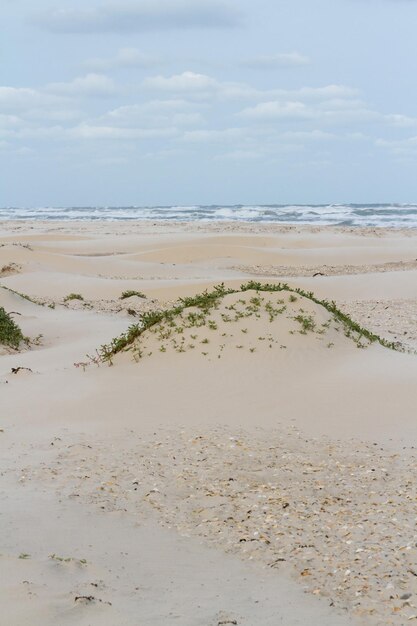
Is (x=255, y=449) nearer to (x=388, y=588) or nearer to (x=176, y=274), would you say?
(x=388, y=588)

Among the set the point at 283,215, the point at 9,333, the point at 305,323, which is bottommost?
the point at 9,333

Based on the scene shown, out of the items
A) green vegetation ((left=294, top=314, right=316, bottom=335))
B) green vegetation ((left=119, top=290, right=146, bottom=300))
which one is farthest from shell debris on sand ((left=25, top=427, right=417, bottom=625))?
green vegetation ((left=119, top=290, right=146, bottom=300))

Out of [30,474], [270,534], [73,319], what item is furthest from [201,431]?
[73,319]

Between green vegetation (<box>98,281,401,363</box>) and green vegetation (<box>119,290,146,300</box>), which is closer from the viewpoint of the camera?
green vegetation (<box>98,281,401,363</box>)

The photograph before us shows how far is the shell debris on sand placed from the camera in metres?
4.34

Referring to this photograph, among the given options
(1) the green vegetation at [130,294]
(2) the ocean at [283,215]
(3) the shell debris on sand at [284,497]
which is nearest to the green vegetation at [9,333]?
(3) the shell debris on sand at [284,497]

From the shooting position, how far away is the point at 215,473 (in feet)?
19.6

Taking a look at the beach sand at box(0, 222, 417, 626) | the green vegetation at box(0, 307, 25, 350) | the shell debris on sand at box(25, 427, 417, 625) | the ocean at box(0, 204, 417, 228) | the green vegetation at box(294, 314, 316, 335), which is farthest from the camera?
the ocean at box(0, 204, 417, 228)

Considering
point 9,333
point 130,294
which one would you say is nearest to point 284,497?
point 9,333

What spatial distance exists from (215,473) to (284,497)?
671 millimetres

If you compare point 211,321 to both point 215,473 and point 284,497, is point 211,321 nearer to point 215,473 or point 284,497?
point 215,473

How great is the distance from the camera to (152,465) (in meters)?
6.16

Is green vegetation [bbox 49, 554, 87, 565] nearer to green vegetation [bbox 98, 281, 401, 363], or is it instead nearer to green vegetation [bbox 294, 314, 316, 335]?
green vegetation [bbox 98, 281, 401, 363]

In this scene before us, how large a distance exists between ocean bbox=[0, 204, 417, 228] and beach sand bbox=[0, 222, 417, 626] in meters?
47.9
